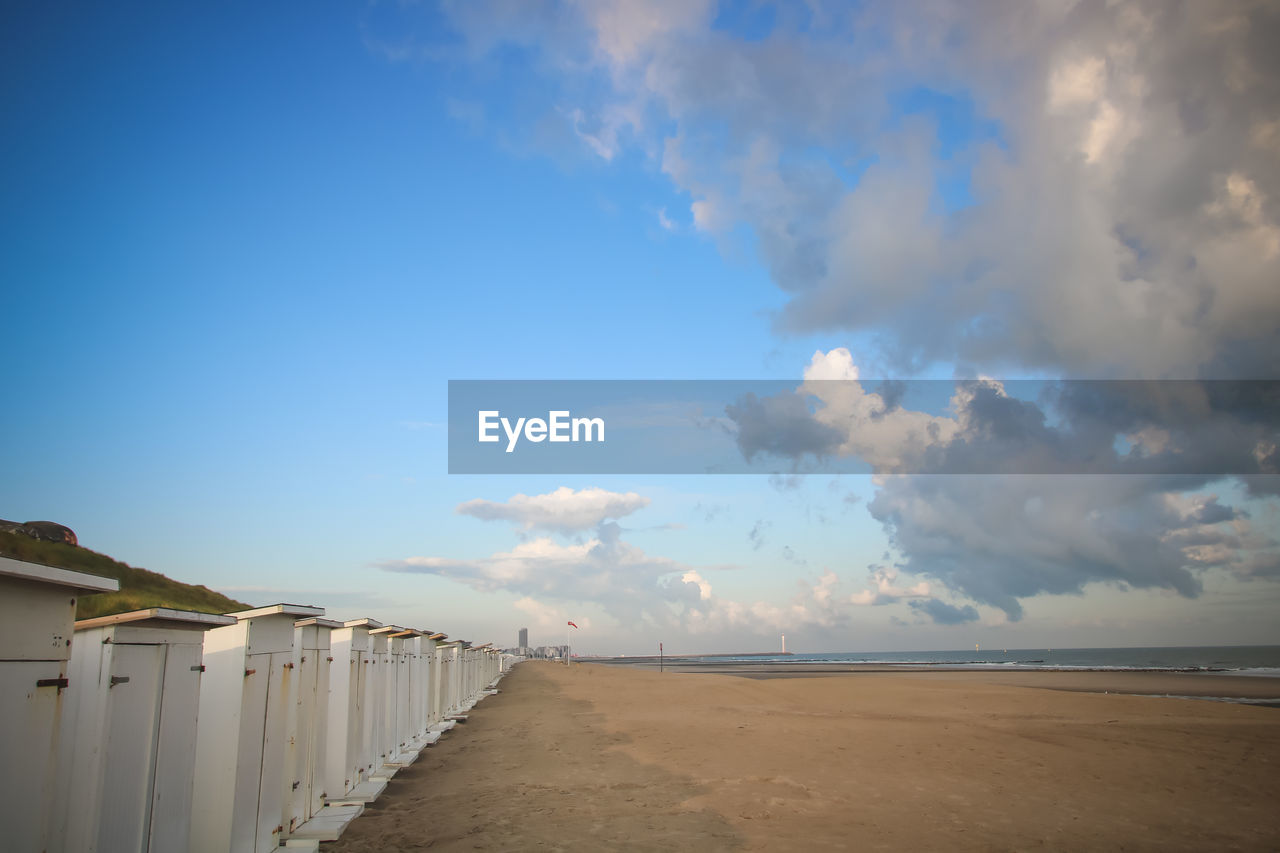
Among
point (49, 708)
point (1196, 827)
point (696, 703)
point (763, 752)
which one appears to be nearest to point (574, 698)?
point (696, 703)

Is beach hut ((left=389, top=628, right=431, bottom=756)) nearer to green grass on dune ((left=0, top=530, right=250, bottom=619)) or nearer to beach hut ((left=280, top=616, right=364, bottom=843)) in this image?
beach hut ((left=280, top=616, right=364, bottom=843))

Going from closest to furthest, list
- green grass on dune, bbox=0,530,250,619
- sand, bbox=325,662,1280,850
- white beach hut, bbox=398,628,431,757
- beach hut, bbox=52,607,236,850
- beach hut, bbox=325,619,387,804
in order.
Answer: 1. beach hut, bbox=52,607,236,850
2. sand, bbox=325,662,1280,850
3. beach hut, bbox=325,619,387,804
4. white beach hut, bbox=398,628,431,757
5. green grass on dune, bbox=0,530,250,619

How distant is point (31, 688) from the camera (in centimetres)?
446

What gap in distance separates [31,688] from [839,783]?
1252cm

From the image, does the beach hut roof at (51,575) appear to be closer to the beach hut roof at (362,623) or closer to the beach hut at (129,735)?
the beach hut at (129,735)

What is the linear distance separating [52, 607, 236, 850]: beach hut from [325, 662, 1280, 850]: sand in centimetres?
357

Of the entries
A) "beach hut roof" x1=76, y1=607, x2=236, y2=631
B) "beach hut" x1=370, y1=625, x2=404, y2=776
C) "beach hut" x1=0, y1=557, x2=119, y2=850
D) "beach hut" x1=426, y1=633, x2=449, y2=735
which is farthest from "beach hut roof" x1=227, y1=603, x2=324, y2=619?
"beach hut" x1=426, y1=633, x2=449, y2=735

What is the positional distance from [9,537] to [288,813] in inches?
1150

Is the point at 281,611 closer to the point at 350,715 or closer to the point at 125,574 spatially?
the point at 350,715

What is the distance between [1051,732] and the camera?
19797 millimetres

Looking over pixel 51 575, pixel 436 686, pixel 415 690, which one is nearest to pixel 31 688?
pixel 51 575

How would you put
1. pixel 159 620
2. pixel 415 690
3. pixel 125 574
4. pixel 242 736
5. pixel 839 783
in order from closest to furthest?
pixel 159 620 → pixel 242 736 → pixel 839 783 → pixel 415 690 → pixel 125 574

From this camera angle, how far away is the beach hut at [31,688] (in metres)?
4.27

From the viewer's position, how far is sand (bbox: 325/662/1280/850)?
10195 mm
